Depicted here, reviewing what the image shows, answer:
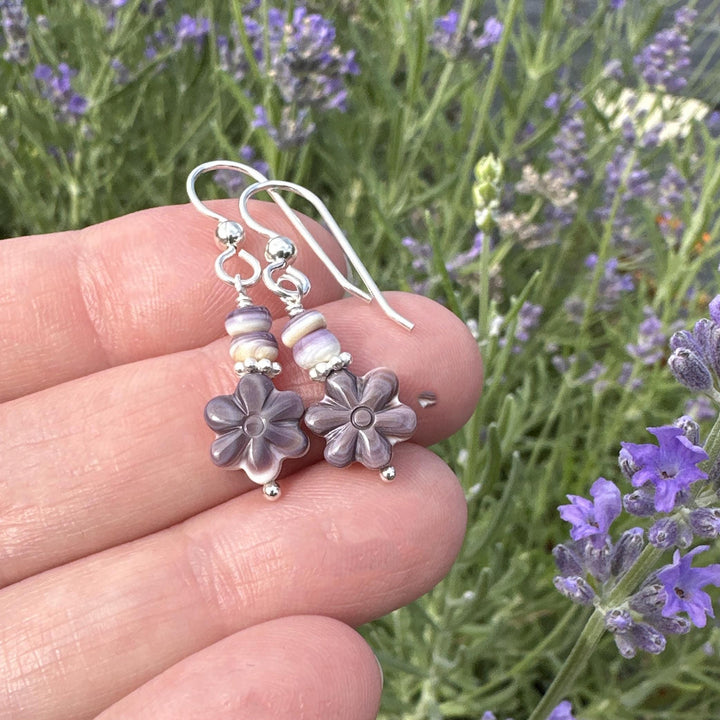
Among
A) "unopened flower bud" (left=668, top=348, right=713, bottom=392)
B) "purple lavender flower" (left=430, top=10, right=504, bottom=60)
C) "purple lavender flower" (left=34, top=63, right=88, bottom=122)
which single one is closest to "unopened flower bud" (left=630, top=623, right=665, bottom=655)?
"unopened flower bud" (left=668, top=348, right=713, bottom=392)

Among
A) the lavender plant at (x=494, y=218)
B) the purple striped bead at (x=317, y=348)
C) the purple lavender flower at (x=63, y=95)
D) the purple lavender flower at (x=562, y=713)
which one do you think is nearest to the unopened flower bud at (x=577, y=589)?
the lavender plant at (x=494, y=218)

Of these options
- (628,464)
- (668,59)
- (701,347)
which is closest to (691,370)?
(701,347)

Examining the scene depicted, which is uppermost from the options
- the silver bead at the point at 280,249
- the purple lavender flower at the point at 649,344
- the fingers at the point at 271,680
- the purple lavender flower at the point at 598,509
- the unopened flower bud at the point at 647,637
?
the silver bead at the point at 280,249

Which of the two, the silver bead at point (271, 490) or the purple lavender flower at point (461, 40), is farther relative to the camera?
the purple lavender flower at point (461, 40)

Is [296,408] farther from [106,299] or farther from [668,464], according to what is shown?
[668,464]

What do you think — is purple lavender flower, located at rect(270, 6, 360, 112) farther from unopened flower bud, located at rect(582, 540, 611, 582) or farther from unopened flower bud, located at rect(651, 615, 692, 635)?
unopened flower bud, located at rect(651, 615, 692, 635)

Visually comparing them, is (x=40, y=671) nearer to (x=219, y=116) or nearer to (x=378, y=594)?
(x=378, y=594)

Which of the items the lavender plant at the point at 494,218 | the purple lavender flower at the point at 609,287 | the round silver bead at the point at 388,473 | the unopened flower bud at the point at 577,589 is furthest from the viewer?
the purple lavender flower at the point at 609,287

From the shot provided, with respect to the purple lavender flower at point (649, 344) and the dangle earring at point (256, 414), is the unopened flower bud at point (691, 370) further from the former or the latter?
the purple lavender flower at point (649, 344)
